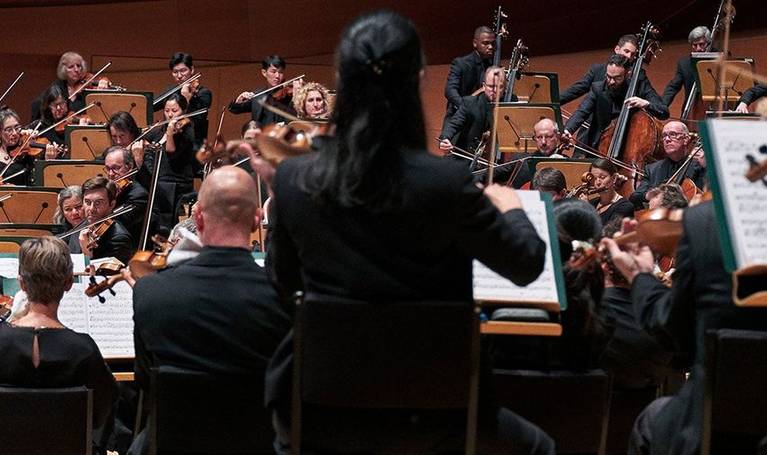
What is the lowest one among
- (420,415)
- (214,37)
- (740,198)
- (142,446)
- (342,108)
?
(142,446)

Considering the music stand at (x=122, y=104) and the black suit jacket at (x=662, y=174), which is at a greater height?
the music stand at (x=122, y=104)

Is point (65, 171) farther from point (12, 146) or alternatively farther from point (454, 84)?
point (454, 84)

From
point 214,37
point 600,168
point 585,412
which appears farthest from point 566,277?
point 214,37

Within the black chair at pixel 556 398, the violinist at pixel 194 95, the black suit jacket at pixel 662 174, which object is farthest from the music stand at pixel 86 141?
the black chair at pixel 556 398

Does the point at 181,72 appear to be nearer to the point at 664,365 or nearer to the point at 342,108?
the point at 664,365

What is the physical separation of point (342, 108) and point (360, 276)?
0.27m

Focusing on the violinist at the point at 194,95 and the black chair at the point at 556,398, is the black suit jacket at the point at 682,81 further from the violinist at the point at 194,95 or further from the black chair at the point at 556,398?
the black chair at the point at 556,398

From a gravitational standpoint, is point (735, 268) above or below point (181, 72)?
below

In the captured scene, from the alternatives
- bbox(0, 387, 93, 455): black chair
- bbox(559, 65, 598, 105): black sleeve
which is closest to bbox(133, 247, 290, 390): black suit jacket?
bbox(0, 387, 93, 455): black chair

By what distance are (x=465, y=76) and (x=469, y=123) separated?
2.07 feet

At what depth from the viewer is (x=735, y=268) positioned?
1.95m

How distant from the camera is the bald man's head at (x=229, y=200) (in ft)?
8.14

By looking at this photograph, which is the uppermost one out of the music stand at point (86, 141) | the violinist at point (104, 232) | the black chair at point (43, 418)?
the music stand at point (86, 141)

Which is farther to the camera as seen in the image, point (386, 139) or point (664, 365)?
point (664, 365)
